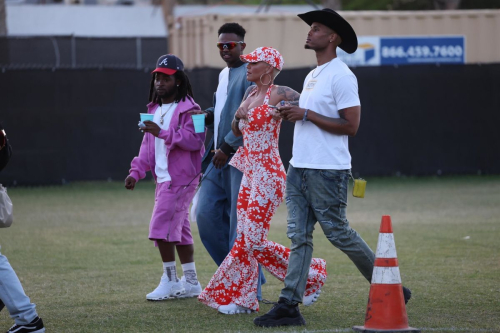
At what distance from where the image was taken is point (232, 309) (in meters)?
6.50

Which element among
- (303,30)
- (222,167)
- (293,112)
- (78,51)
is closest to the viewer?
(293,112)

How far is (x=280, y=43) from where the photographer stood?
19.6 metres

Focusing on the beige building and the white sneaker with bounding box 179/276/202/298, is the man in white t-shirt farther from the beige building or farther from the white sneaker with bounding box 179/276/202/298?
the beige building

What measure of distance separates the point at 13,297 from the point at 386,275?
8.05 ft

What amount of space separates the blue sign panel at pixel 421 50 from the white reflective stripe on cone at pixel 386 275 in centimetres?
1500

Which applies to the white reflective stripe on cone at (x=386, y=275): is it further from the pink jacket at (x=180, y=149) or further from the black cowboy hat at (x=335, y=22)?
the pink jacket at (x=180, y=149)

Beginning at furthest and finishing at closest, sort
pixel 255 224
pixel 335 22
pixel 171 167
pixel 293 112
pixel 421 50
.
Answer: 1. pixel 421 50
2. pixel 171 167
3. pixel 255 224
4. pixel 335 22
5. pixel 293 112

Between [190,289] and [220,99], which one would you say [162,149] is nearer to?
[220,99]

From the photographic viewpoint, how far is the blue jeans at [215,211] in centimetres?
707

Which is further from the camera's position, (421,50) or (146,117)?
(421,50)

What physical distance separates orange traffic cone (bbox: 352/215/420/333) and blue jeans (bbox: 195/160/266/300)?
1.69m

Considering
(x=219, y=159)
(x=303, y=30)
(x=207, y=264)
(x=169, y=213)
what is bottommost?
(x=207, y=264)

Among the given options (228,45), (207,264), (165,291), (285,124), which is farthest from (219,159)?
(285,124)

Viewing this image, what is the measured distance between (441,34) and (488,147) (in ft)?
10.5
